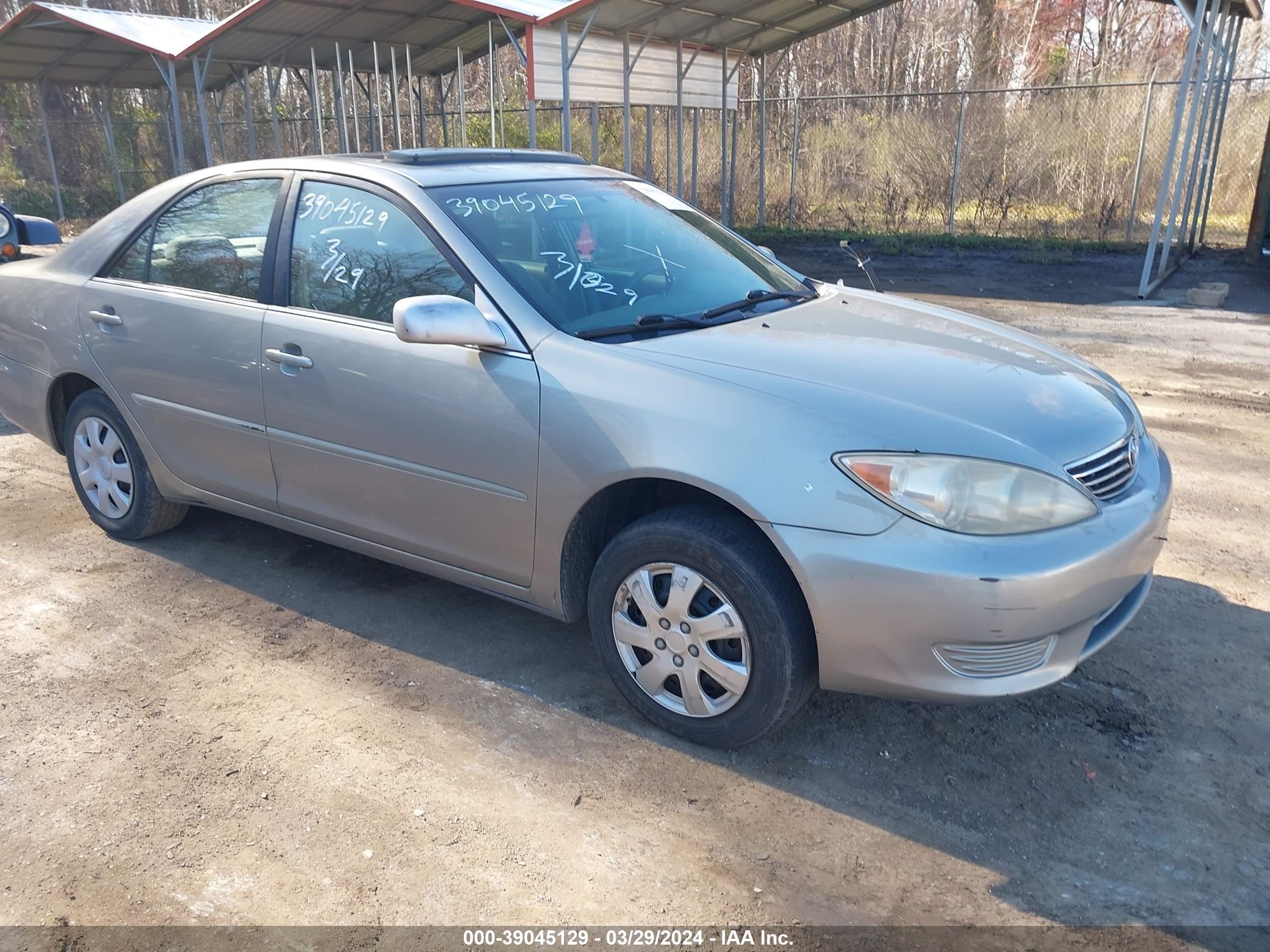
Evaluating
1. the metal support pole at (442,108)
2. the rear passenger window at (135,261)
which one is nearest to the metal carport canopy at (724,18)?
the metal support pole at (442,108)

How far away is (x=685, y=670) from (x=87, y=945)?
171cm

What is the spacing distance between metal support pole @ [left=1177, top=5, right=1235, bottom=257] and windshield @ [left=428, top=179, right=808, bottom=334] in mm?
10320

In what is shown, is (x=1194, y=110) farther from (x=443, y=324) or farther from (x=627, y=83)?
(x=443, y=324)

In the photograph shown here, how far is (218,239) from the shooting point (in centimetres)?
416

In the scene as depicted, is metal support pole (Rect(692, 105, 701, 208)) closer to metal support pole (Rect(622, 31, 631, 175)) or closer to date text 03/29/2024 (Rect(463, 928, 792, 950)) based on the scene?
metal support pole (Rect(622, 31, 631, 175))

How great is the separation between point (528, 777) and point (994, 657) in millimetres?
1408

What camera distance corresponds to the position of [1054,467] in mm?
2844

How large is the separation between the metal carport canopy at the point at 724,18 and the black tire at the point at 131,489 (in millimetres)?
8468

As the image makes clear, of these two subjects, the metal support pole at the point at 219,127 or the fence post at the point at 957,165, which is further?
the metal support pole at the point at 219,127

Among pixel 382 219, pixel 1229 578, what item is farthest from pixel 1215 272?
pixel 382 219

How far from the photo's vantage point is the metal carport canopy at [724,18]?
12125 millimetres

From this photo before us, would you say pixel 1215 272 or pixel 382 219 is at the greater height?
pixel 382 219

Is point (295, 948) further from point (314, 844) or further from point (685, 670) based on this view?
point (685, 670)

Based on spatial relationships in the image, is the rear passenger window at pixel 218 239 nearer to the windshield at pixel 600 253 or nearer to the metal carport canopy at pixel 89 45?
the windshield at pixel 600 253
